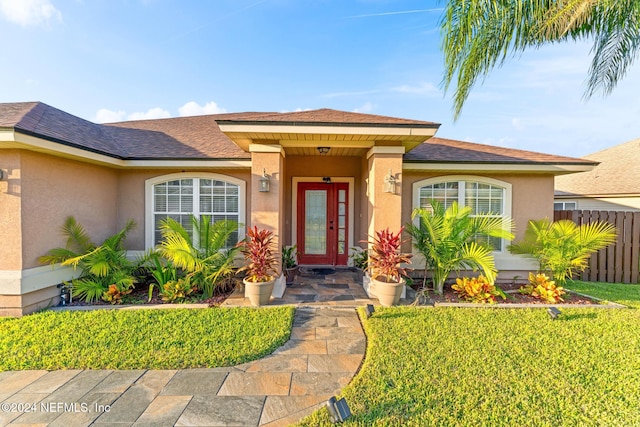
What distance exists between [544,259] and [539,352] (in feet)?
12.6

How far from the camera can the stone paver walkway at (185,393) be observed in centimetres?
287

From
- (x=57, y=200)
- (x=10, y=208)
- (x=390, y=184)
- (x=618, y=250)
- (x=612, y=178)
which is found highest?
(x=612, y=178)

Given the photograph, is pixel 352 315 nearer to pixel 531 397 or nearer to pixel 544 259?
pixel 531 397

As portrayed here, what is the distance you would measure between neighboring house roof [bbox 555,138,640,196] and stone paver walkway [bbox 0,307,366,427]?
15.8 metres

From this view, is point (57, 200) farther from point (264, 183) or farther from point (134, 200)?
point (264, 183)

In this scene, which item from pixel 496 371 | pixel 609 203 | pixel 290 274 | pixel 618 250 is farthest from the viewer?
pixel 609 203

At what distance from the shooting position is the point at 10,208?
17.0ft

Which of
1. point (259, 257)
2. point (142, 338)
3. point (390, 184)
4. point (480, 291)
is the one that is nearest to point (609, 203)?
point (480, 291)

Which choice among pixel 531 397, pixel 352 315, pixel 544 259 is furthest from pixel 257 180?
pixel 544 259

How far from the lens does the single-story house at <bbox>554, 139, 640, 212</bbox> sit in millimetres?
12568

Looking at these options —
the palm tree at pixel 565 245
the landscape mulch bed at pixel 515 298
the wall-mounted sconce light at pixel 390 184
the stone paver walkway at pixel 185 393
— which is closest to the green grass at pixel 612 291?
the landscape mulch bed at pixel 515 298

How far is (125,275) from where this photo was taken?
6.34 metres

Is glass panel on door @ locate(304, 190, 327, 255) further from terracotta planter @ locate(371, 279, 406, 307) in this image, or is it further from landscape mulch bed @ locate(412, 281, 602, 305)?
terracotta planter @ locate(371, 279, 406, 307)

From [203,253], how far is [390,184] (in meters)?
4.52
